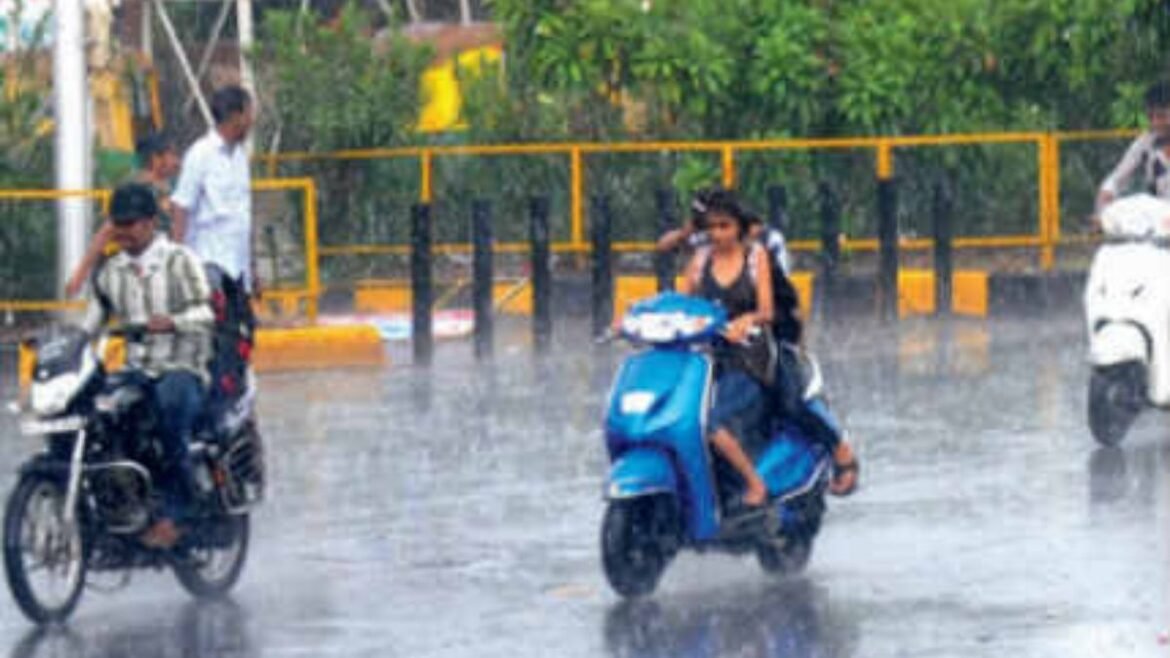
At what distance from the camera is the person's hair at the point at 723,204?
11312 mm

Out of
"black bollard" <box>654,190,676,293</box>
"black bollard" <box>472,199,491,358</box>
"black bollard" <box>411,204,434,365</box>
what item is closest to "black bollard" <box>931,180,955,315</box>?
"black bollard" <box>654,190,676,293</box>

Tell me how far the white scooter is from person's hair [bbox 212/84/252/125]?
416cm

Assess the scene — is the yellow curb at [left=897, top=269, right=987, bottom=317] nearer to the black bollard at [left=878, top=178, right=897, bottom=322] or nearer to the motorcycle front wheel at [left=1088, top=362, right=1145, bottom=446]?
the black bollard at [left=878, top=178, right=897, bottom=322]

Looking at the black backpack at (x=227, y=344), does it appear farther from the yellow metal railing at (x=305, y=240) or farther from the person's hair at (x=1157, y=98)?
the yellow metal railing at (x=305, y=240)

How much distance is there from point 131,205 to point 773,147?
44.3ft

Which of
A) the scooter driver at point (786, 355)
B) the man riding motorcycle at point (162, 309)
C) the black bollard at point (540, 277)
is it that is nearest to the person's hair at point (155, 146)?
the man riding motorcycle at point (162, 309)

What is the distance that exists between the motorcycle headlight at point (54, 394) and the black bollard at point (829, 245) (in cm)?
1291

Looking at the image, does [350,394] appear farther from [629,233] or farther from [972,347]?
[629,233]

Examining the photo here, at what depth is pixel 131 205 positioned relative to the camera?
1116 cm

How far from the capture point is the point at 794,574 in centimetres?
1128

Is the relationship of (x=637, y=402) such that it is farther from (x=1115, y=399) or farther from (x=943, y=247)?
(x=943, y=247)

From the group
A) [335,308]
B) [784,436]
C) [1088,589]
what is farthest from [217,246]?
[335,308]

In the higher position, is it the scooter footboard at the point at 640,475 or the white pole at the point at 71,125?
the white pole at the point at 71,125

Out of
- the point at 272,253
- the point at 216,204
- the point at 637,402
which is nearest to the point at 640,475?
the point at 637,402
